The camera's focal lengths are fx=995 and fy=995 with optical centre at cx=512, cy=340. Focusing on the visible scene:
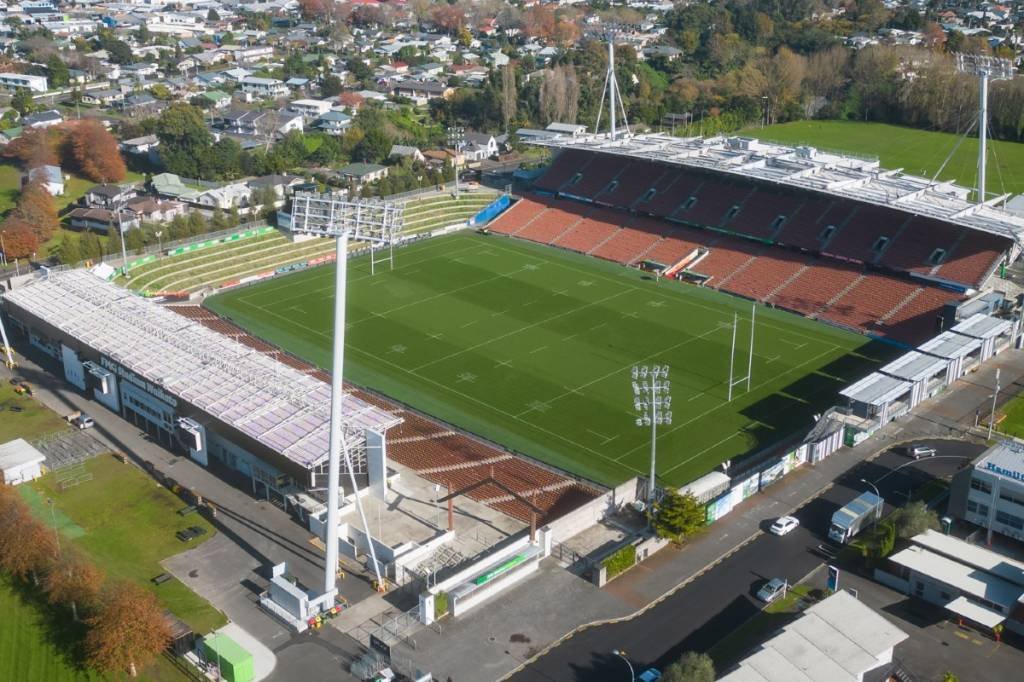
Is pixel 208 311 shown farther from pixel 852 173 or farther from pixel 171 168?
pixel 852 173

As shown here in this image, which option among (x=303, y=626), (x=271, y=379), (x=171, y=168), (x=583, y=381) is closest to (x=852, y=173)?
(x=583, y=381)

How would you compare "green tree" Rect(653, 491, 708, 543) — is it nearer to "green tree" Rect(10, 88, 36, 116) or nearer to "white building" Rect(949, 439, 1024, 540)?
"white building" Rect(949, 439, 1024, 540)

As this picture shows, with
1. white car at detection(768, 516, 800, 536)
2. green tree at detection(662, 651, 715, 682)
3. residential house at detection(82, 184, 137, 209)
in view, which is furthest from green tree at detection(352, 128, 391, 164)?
green tree at detection(662, 651, 715, 682)

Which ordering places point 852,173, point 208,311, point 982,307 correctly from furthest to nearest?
point 852,173
point 208,311
point 982,307

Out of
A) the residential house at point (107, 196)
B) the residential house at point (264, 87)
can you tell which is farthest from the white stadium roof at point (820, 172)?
the residential house at point (264, 87)

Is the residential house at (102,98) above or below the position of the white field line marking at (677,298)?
above

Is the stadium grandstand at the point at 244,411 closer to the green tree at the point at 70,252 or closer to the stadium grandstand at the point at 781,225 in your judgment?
the green tree at the point at 70,252
